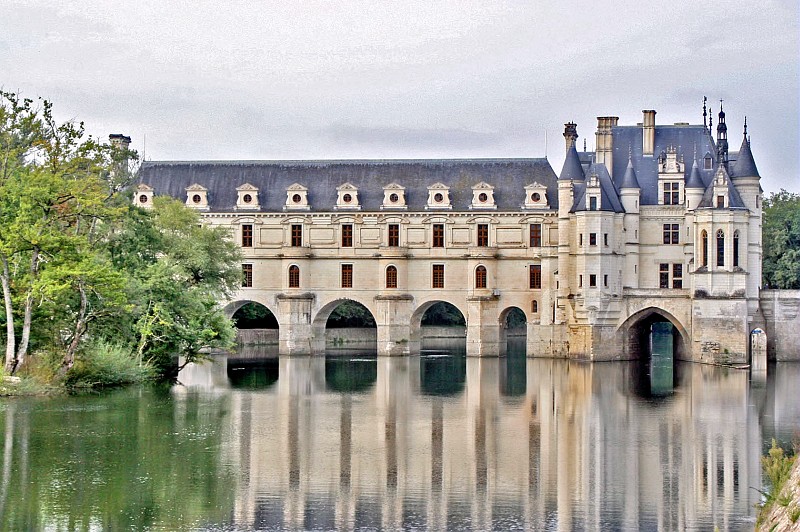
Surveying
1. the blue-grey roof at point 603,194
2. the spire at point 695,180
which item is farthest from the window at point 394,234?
the spire at point 695,180

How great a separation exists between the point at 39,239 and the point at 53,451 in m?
10.4

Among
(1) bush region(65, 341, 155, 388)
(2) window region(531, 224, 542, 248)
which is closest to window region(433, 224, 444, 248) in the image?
(2) window region(531, 224, 542, 248)

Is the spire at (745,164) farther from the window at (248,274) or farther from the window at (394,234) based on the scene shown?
the window at (248,274)

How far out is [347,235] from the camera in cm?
5916

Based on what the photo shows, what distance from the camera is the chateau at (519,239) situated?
51.9 meters

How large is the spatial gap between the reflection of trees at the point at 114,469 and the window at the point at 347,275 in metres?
27.4

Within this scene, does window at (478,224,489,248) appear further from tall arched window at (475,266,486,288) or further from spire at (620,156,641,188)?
spire at (620,156,641,188)

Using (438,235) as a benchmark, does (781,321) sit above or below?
below

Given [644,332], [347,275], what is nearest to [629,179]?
[644,332]

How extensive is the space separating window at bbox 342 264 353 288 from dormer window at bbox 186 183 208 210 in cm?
703

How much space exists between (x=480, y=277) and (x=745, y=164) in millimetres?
12440

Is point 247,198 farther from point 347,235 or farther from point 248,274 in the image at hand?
point 347,235

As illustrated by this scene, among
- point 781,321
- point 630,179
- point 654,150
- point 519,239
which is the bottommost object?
point 781,321

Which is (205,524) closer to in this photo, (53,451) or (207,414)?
(53,451)
